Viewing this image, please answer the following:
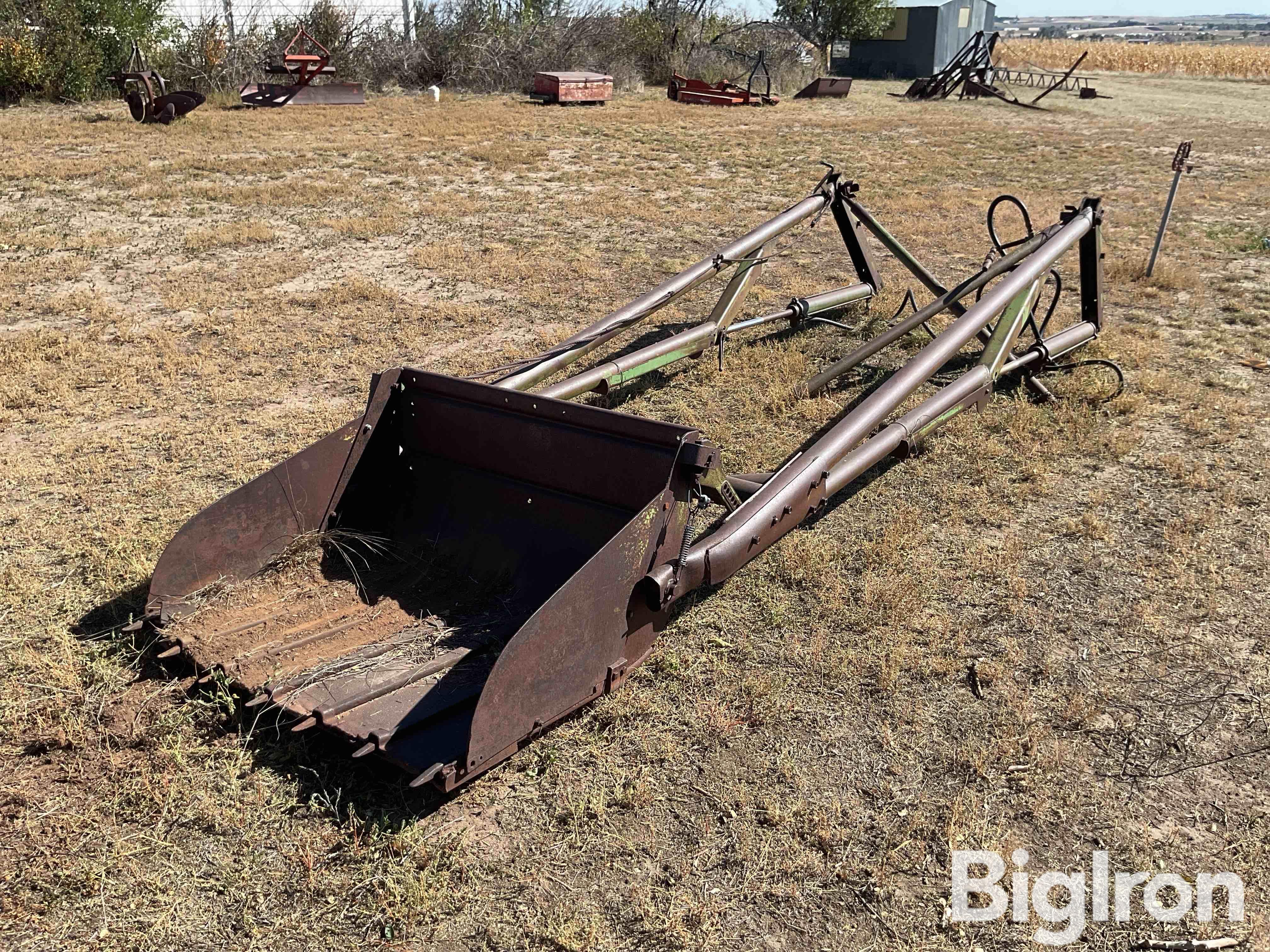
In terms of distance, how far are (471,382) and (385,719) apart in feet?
4.39

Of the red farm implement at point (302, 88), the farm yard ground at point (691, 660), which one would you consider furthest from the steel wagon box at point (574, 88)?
the farm yard ground at point (691, 660)

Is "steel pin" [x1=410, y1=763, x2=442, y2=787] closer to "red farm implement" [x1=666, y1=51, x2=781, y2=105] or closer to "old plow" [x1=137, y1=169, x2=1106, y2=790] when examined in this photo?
"old plow" [x1=137, y1=169, x2=1106, y2=790]

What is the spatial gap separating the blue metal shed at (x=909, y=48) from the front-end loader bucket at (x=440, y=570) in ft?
109

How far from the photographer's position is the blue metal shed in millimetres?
33781

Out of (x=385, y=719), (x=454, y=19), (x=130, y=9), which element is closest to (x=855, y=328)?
(x=385, y=719)

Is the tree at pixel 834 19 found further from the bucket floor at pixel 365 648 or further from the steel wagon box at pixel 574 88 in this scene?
the bucket floor at pixel 365 648

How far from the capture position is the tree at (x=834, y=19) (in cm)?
3397

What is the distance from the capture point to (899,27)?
34.3 meters

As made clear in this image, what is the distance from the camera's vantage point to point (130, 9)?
59.6 feet

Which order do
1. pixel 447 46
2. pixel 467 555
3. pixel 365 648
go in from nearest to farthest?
pixel 365 648, pixel 467 555, pixel 447 46

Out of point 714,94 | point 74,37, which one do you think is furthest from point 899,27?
point 74,37
